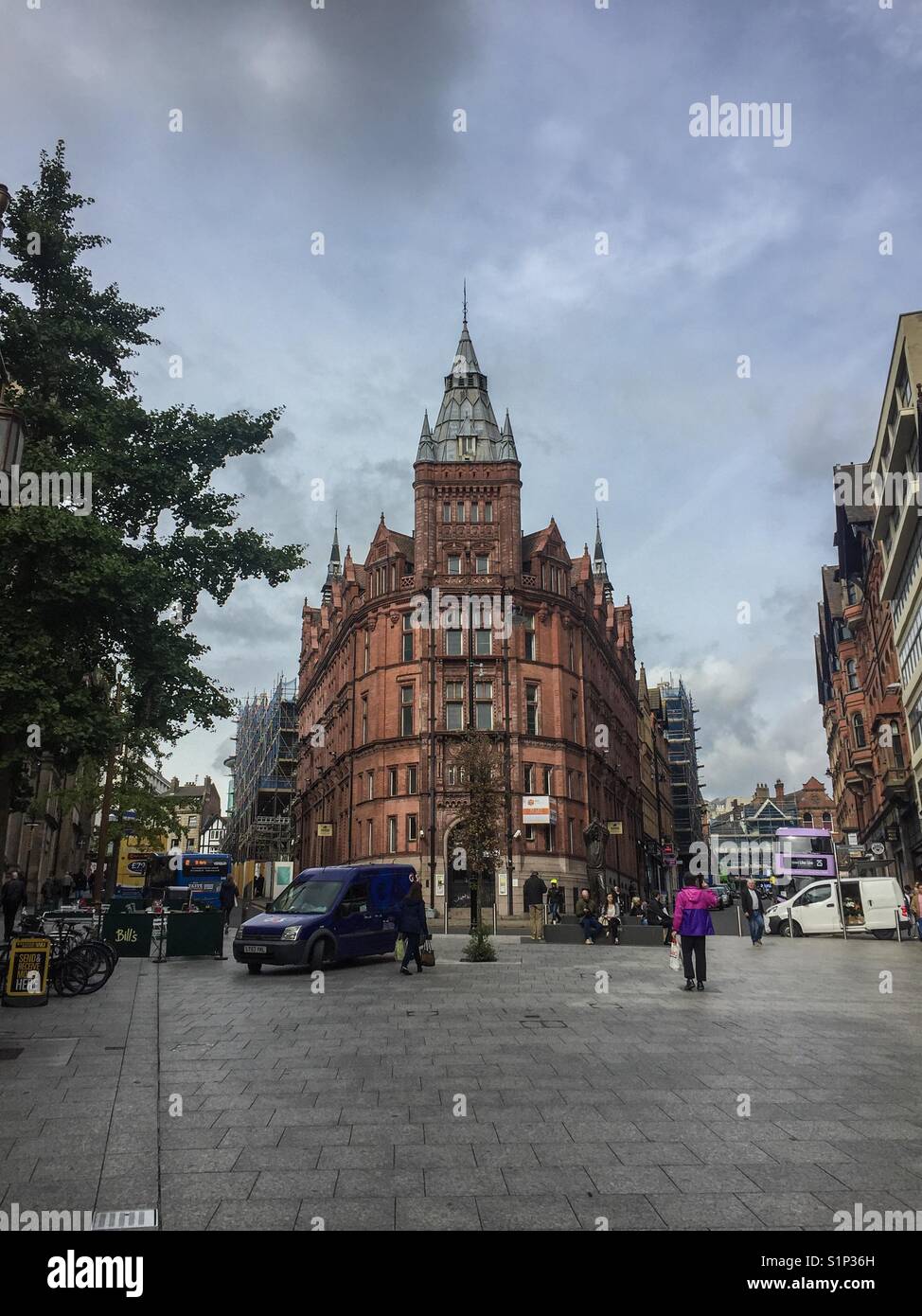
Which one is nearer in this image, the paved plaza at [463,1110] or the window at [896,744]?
the paved plaza at [463,1110]

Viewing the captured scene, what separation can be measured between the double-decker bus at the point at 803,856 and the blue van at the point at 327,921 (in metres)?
36.6

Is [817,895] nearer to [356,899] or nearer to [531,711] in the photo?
[531,711]

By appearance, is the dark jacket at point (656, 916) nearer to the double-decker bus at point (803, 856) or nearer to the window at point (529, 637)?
the double-decker bus at point (803, 856)

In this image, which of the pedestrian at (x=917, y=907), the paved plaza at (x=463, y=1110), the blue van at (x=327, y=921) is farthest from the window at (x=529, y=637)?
the paved plaza at (x=463, y=1110)

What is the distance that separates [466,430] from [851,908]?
35368 millimetres

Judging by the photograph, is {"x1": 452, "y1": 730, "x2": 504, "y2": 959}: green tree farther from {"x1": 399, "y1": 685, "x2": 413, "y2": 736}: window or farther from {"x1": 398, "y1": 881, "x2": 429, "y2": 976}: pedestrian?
{"x1": 399, "y1": 685, "x2": 413, "y2": 736}: window

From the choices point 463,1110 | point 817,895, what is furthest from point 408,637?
point 463,1110

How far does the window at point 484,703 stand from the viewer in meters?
50.9

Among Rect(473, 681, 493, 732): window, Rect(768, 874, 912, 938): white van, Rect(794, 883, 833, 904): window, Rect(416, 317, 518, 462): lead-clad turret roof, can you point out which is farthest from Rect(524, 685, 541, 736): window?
Rect(794, 883, 833, 904): window

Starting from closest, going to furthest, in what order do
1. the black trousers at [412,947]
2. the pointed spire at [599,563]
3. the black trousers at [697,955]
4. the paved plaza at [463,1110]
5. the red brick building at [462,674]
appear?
the paved plaza at [463,1110]
the black trousers at [697,955]
the black trousers at [412,947]
the red brick building at [462,674]
the pointed spire at [599,563]

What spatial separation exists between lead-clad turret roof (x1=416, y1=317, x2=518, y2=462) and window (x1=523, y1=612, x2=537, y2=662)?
9.33 metres

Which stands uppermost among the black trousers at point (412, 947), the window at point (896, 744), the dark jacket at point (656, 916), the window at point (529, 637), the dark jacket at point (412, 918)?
the window at point (529, 637)

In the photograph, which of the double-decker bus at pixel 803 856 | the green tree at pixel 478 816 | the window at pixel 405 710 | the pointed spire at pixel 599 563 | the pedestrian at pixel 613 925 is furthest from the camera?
the pointed spire at pixel 599 563
